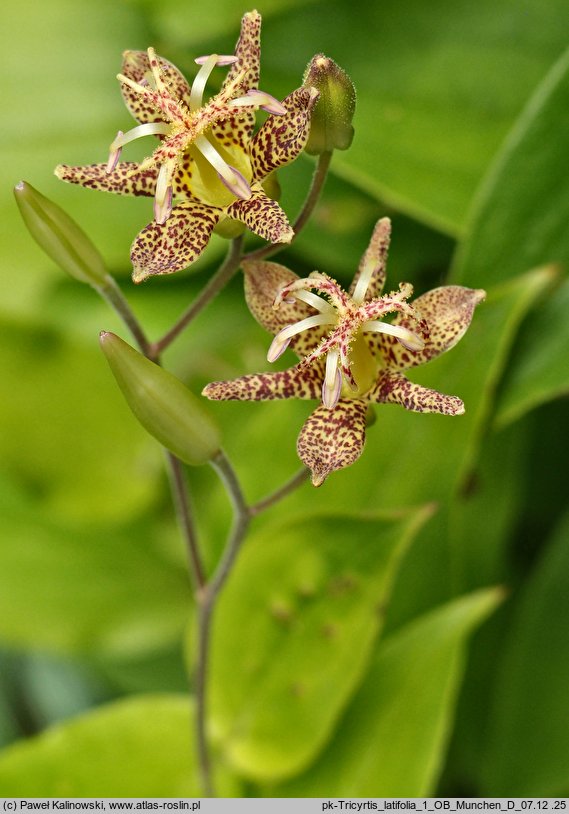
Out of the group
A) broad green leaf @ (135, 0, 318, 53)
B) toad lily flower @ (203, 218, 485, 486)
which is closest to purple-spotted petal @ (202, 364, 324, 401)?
toad lily flower @ (203, 218, 485, 486)

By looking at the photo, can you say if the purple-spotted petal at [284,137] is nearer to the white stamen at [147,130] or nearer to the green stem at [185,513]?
the white stamen at [147,130]

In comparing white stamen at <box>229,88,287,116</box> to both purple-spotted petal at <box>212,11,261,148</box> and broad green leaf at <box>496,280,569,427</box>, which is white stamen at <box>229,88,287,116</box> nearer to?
purple-spotted petal at <box>212,11,261,148</box>

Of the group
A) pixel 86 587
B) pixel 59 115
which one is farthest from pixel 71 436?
pixel 59 115

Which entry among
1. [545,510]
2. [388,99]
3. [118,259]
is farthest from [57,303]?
[545,510]

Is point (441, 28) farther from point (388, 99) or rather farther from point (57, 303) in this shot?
point (57, 303)

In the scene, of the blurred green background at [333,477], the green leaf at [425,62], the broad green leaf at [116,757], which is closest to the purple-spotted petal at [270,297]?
the blurred green background at [333,477]
